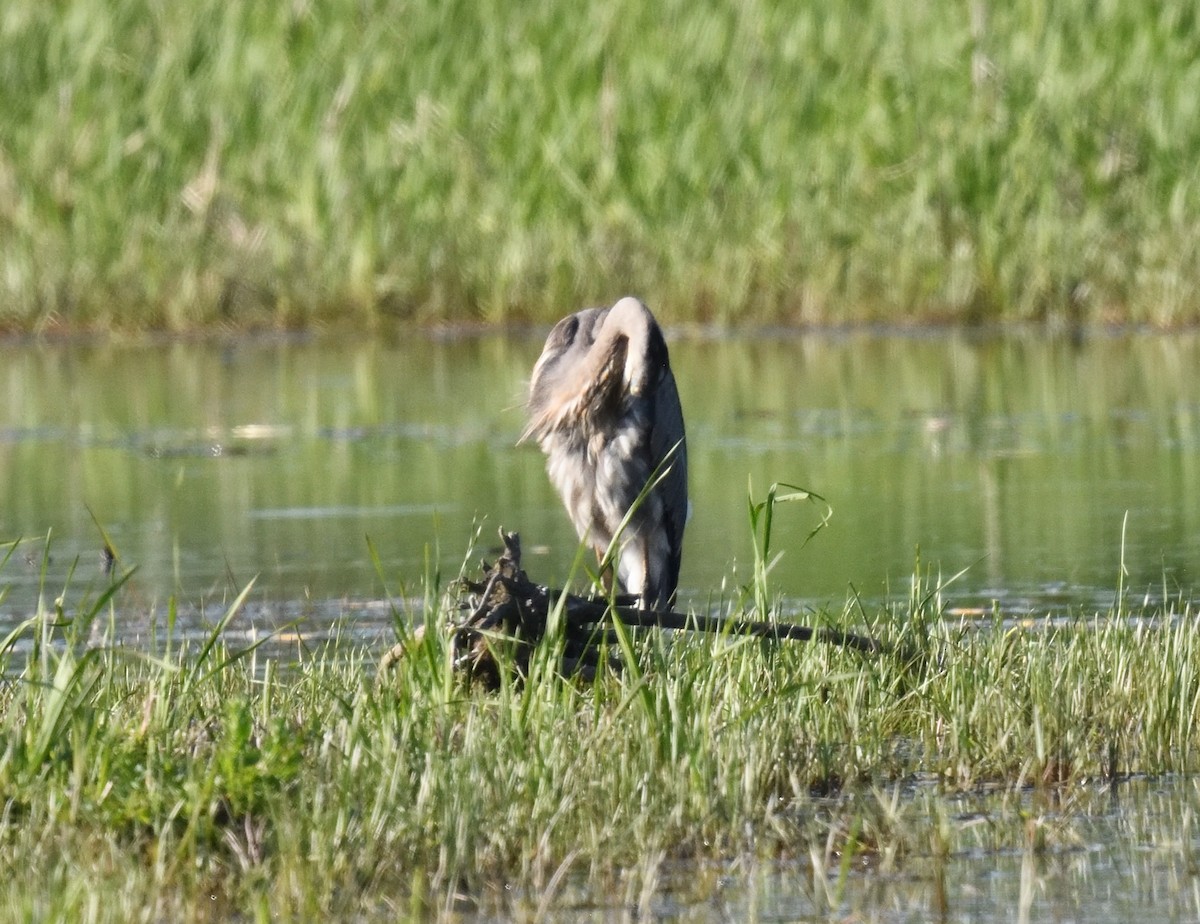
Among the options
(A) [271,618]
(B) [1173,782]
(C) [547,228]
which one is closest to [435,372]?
(C) [547,228]

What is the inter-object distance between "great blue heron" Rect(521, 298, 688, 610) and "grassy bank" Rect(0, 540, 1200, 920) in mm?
1776

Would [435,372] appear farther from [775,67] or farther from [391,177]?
[775,67]

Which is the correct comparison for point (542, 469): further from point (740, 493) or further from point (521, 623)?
point (521, 623)

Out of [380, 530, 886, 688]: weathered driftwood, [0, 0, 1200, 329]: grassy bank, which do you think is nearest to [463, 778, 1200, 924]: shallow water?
[380, 530, 886, 688]: weathered driftwood

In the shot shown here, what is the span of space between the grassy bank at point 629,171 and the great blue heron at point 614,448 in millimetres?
8086

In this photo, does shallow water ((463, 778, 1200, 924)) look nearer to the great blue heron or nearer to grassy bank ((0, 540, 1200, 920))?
grassy bank ((0, 540, 1200, 920))

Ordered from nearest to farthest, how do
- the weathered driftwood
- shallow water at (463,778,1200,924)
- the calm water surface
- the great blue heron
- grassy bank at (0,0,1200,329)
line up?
1. shallow water at (463,778,1200,924)
2. the calm water surface
3. the weathered driftwood
4. the great blue heron
5. grassy bank at (0,0,1200,329)

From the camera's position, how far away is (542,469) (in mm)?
11562

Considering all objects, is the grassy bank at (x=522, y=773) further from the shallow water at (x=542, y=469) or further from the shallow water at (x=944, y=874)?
the shallow water at (x=542, y=469)

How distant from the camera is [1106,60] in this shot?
54.7 feet

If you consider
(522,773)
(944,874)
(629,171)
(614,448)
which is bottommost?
(944,874)

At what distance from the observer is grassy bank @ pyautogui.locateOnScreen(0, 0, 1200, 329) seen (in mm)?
15820

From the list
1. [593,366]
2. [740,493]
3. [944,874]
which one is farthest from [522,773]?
[740,493]

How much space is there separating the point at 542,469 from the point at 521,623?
592 centimetres
